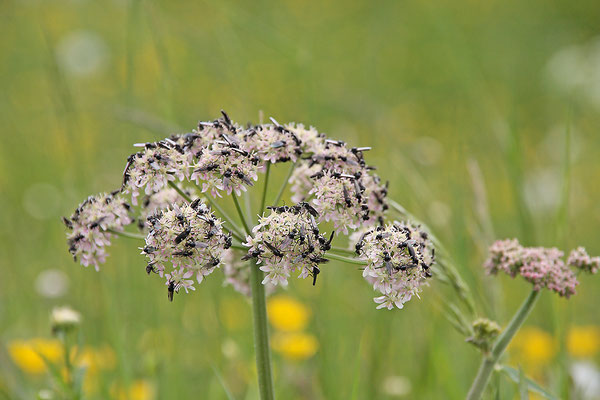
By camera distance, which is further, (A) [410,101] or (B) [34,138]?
(A) [410,101]

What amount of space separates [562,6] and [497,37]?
1.51m

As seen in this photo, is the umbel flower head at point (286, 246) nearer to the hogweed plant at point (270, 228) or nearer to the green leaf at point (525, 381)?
the hogweed plant at point (270, 228)

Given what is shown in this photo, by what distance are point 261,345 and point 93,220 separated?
0.59 meters

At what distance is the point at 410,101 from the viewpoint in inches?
400

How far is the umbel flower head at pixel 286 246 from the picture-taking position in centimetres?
159

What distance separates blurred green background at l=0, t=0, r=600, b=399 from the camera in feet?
10.3

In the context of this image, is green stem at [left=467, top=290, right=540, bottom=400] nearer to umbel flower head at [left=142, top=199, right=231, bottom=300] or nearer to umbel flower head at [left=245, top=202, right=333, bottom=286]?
umbel flower head at [left=245, top=202, right=333, bottom=286]

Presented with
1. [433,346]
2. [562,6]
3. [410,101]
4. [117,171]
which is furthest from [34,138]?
[562,6]

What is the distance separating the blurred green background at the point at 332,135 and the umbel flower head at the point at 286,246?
1.81ft

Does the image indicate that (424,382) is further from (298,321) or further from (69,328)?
(69,328)

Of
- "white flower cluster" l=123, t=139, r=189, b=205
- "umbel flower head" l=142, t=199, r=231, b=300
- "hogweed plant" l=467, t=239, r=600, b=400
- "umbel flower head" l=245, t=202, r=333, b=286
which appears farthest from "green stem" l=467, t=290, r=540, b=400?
"white flower cluster" l=123, t=139, r=189, b=205

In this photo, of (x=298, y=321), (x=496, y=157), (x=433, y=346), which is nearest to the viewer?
(x=433, y=346)

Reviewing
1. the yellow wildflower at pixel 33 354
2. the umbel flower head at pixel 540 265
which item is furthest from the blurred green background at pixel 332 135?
the umbel flower head at pixel 540 265

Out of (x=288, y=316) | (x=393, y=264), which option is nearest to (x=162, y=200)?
(x=393, y=264)
